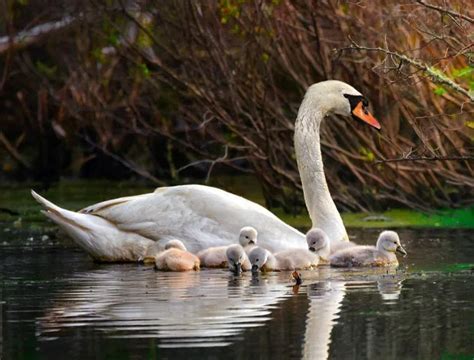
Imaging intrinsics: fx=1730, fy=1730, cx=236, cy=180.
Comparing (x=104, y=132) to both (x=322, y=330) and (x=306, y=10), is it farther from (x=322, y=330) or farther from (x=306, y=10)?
(x=322, y=330)

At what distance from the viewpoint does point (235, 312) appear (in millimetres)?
9758

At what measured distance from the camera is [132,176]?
82.7 ft

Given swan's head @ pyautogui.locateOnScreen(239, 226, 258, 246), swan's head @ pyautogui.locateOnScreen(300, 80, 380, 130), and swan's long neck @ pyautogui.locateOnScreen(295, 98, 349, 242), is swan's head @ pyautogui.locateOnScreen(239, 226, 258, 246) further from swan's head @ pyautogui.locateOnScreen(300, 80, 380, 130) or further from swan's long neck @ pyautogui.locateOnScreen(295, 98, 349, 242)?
swan's head @ pyautogui.locateOnScreen(300, 80, 380, 130)

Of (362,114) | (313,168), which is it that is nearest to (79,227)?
(313,168)

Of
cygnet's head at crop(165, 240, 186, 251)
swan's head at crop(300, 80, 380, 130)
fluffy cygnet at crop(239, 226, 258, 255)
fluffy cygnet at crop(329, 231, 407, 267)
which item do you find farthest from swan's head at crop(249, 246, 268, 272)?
swan's head at crop(300, 80, 380, 130)

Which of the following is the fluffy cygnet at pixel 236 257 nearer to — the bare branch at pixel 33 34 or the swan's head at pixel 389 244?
A: the swan's head at pixel 389 244

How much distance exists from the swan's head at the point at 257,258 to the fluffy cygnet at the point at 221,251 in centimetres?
24

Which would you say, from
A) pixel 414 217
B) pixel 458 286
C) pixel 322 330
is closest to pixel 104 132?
pixel 414 217

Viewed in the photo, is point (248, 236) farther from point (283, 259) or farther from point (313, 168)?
point (313, 168)

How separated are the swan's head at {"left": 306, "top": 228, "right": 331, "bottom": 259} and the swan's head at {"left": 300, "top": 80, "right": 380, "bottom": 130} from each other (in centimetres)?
184

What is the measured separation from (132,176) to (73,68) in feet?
7.27

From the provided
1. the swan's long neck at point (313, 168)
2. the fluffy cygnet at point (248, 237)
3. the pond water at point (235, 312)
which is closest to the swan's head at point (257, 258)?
the pond water at point (235, 312)

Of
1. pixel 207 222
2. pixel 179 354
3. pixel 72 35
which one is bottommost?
pixel 179 354

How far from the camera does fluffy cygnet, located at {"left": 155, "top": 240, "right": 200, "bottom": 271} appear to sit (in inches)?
488
